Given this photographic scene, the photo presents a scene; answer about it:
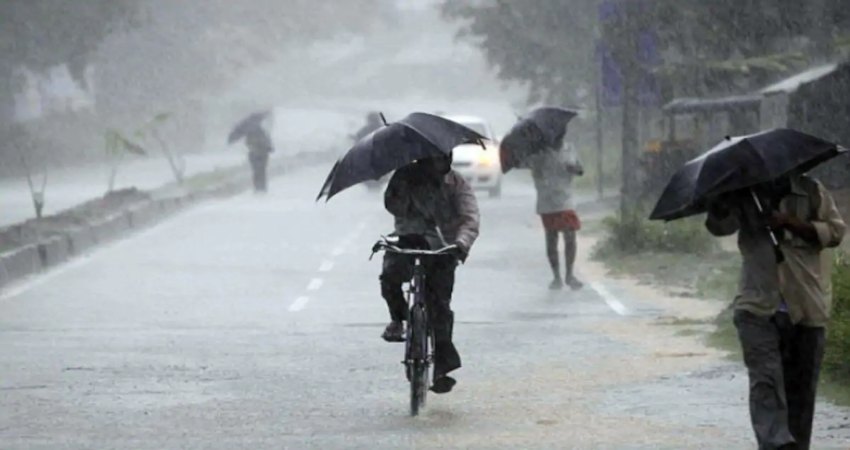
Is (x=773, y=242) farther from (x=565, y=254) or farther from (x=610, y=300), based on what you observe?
(x=565, y=254)

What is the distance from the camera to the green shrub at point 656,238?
68.4 feet

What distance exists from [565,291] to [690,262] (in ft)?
8.58

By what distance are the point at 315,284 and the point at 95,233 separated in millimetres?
7567

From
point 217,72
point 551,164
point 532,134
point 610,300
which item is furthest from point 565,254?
point 217,72

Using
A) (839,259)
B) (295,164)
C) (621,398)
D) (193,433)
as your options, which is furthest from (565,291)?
(295,164)

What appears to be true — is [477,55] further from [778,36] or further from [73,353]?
[73,353]

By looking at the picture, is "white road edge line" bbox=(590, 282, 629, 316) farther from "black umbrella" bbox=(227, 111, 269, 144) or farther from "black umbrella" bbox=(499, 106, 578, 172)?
"black umbrella" bbox=(227, 111, 269, 144)

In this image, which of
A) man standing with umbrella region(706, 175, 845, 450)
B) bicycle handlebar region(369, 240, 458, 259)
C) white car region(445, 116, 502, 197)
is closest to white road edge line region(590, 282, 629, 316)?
bicycle handlebar region(369, 240, 458, 259)

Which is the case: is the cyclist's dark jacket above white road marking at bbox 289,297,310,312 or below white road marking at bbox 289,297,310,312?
above

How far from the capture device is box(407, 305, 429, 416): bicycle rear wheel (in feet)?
32.7

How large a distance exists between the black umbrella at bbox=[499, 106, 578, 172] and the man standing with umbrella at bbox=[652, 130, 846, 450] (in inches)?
385

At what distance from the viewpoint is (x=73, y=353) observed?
13172mm

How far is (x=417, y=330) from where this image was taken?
10055mm

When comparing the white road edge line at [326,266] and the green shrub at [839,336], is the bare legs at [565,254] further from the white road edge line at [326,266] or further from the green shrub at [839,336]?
the green shrub at [839,336]
